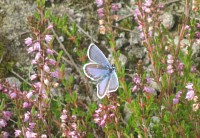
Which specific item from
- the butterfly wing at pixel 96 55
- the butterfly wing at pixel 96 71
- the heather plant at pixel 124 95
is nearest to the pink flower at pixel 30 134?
the heather plant at pixel 124 95

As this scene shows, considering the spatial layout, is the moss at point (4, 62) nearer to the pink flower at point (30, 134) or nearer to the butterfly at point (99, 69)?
the pink flower at point (30, 134)

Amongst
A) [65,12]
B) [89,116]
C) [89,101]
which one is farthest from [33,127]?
[65,12]

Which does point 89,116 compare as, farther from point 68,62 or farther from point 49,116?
point 68,62

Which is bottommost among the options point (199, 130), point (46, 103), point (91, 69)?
point (199, 130)

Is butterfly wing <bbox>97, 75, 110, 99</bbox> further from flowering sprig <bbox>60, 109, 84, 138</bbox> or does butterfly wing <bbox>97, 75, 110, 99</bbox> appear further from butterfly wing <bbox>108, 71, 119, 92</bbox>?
flowering sprig <bbox>60, 109, 84, 138</bbox>

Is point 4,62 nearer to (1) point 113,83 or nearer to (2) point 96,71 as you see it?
(2) point 96,71

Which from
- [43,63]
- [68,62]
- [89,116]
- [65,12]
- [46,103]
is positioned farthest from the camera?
[65,12]

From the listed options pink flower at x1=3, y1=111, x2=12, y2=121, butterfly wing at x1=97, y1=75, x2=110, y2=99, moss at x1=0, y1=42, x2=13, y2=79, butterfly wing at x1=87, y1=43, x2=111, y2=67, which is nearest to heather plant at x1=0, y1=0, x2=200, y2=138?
pink flower at x1=3, y1=111, x2=12, y2=121
